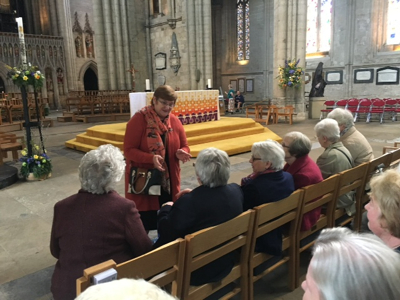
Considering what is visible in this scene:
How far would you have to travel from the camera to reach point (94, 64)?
22.8 metres

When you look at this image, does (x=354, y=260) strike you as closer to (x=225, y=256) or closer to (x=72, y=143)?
(x=225, y=256)

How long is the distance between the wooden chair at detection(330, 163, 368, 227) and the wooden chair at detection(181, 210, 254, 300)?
1106 mm

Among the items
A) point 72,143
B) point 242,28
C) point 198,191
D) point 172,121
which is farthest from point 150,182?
point 242,28

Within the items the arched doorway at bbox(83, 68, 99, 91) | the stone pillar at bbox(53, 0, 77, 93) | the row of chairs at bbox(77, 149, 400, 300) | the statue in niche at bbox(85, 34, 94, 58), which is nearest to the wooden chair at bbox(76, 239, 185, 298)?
the row of chairs at bbox(77, 149, 400, 300)

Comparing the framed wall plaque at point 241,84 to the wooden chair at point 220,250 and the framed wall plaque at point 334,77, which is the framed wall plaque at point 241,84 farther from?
the wooden chair at point 220,250

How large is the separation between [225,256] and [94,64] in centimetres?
2284

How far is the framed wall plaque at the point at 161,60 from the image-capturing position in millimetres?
16906

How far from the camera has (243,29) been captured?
2008cm

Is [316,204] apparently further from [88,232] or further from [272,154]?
[88,232]

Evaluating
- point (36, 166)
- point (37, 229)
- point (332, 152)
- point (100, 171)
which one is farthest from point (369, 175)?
point (36, 166)

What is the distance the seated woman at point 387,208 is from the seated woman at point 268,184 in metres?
0.75

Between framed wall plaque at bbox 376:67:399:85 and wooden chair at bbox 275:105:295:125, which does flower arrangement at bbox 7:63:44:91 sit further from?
framed wall plaque at bbox 376:67:399:85

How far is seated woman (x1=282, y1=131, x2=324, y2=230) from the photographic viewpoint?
2.71m

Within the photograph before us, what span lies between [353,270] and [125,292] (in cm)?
56
